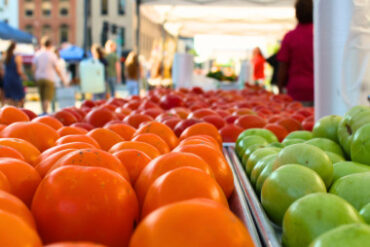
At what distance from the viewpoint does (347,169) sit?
4.16 ft

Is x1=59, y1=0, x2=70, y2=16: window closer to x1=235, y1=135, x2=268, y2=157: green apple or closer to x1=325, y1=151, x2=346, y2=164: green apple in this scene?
x1=235, y1=135, x2=268, y2=157: green apple

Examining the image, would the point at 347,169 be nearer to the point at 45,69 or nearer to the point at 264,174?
the point at 264,174

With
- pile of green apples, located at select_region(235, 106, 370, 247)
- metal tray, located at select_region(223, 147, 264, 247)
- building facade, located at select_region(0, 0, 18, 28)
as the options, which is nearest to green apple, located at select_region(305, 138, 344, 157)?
pile of green apples, located at select_region(235, 106, 370, 247)

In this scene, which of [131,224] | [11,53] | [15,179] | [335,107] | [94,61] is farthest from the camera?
[94,61]

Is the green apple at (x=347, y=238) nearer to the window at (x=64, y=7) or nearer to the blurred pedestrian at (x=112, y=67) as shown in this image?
the blurred pedestrian at (x=112, y=67)

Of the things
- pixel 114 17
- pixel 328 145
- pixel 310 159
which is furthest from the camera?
pixel 114 17

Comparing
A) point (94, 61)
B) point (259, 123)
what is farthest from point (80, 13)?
point (259, 123)

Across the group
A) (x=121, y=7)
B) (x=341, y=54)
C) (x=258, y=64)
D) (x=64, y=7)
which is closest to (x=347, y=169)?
(x=341, y=54)

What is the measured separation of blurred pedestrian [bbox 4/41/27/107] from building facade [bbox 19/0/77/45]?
35.5 metres

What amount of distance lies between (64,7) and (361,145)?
149ft

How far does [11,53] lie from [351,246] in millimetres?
8774

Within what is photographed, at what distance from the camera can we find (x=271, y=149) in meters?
1.59

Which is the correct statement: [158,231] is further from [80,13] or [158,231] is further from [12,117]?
[80,13]

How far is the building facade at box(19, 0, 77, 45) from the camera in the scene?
4294cm
